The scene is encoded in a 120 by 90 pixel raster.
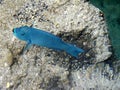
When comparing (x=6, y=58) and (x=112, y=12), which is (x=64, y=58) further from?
(x=112, y=12)

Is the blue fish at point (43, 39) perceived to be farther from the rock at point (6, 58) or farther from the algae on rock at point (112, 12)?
the rock at point (6, 58)

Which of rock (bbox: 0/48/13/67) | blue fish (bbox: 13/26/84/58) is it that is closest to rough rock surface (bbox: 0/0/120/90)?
rock (bbox: 0/48/13/67)

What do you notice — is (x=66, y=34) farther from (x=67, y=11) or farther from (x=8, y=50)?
(x=8, y=50)

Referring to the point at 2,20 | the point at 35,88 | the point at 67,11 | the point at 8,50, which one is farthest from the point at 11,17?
the point at 35,88

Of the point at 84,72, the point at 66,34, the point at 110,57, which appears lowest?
the point at 84,72

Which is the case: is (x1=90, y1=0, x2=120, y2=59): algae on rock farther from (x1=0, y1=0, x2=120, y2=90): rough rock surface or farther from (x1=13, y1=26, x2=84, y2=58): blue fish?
(x1=0, y1=0, x2=120, y2=90): rough rock surface

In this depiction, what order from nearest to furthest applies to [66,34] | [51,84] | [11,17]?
[51,84]
[66,34]
[11,17]

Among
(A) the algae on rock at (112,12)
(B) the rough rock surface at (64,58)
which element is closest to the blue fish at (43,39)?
(A) the algae on rock at (112,12)

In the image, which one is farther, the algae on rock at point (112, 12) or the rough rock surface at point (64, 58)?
the rough rock surface at point (64, 58)

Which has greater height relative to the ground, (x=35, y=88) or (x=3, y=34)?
(x=3, y=34)
